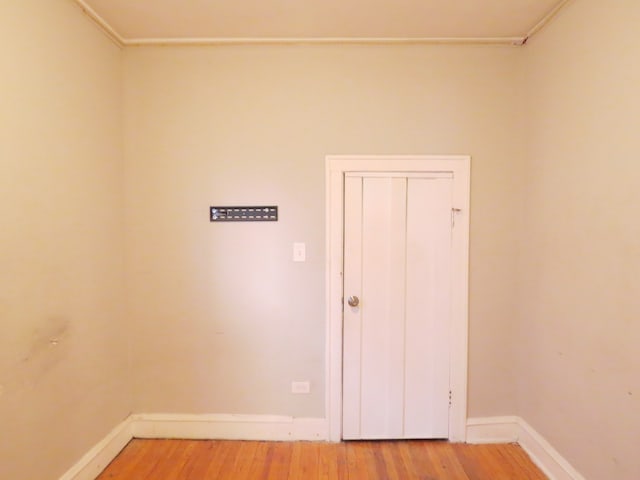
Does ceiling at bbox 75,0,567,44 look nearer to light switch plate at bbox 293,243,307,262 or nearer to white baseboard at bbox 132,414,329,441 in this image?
light switch plate at bbox 293,243,307,262

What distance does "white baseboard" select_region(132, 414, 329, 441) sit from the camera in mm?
2023

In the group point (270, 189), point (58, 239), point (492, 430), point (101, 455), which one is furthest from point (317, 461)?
point (58, 239)

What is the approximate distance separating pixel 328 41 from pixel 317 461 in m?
2.80

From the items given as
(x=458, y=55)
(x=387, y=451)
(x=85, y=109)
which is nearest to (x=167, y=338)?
(x=85, y=109)

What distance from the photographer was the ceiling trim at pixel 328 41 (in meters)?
1.93

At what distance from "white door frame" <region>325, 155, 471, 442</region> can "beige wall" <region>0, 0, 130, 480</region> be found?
147 centimetres

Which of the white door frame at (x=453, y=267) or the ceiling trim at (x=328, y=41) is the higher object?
the ceiling trim at (x=328, y=41)

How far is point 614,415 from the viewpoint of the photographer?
137cm

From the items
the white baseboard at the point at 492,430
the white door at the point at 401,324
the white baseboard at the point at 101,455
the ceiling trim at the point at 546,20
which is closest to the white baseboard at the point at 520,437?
the white baseboard at the point at 492,430

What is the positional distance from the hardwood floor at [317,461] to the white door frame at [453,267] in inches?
6.6

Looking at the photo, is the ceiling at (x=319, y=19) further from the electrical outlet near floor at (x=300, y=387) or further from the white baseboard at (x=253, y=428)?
the white baseboard at (x=253, y=428)

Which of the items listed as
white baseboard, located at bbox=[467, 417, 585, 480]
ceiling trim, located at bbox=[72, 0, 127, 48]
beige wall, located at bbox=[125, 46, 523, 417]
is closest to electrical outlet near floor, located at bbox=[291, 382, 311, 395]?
beige wall, located at bbox=[125, 46, 523, 417]

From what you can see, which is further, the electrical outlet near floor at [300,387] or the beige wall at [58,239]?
the electrical outlet near floor at [300,387]

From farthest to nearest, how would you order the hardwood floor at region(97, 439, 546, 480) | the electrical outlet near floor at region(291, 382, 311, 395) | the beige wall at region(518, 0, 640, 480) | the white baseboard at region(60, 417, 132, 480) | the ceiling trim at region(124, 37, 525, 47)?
the electrical outlet near floor at region(291, 382, 311, 395) → the ceiling trim at region(124, 37, 525, 47) → the hardwood floor at region(97, 439, 546, 480) → the white baseboard at region(60, 417, 132, 480) → the beige wall at region(518, 0, 640, 480)
